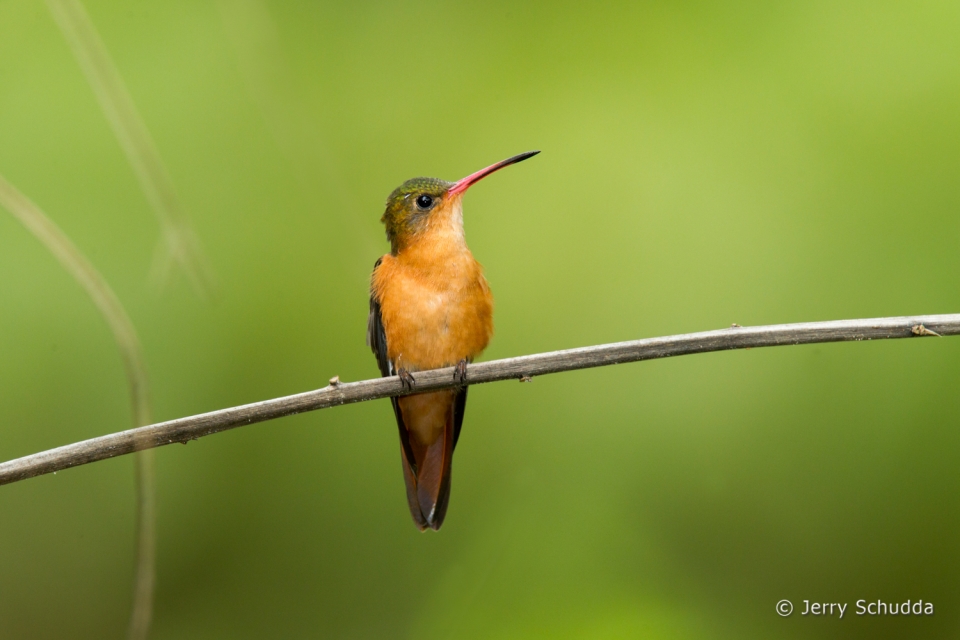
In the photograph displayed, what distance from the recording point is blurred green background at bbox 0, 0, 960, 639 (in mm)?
3504

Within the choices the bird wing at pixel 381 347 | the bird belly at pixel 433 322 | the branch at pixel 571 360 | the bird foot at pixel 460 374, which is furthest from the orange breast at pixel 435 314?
the branch at pixel 571 360

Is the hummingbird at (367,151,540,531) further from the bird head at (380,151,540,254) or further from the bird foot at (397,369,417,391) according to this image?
the bird foot at (397,369,417,391)

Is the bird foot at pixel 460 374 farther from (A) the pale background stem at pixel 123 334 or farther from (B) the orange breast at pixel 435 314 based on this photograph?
(A) the pale background stem at pixel 123 334

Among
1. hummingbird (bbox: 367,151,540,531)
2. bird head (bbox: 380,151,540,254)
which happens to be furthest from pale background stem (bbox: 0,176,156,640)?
bird head (bbox: 380,151,540,254)

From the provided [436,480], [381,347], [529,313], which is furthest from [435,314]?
[529,313]

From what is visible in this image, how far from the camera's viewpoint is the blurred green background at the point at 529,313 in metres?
3.50

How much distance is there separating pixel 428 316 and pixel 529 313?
112 cm

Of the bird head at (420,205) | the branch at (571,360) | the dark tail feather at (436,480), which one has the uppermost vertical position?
the bird head at (420,205)

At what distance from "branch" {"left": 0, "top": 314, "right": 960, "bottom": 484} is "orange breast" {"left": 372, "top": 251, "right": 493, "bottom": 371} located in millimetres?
874

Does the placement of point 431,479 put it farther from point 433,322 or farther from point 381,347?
point 433,322

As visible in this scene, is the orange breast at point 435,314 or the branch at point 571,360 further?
the orange breast at point 435,314

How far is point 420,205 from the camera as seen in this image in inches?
123

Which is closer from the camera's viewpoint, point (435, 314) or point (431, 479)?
point (435, 314)

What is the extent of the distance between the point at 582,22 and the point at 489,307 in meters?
2.09
